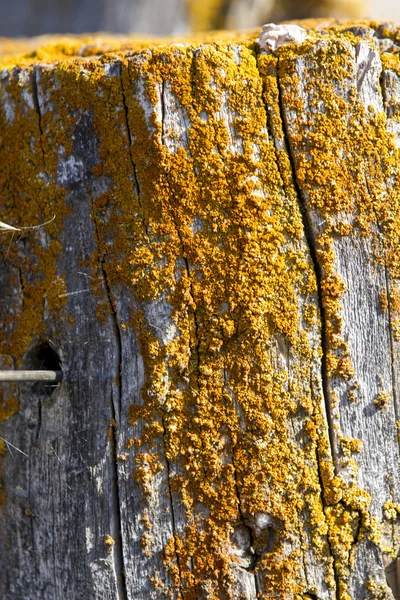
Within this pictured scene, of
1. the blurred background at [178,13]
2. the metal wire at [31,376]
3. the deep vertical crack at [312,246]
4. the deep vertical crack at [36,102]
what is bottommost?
the metal wire at [31,376]

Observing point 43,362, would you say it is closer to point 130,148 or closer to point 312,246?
point 130,148

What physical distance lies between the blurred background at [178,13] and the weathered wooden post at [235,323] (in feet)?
11.1

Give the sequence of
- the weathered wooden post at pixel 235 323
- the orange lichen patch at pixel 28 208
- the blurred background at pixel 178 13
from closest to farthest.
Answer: the weathered wooden post at pixel 235 323, the orange lichen patch at pixel 28 208, the blurred background at pixel 178 13

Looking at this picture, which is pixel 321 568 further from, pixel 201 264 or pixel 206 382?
pixel 201 264

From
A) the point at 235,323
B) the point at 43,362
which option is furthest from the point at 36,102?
the point at 235,323

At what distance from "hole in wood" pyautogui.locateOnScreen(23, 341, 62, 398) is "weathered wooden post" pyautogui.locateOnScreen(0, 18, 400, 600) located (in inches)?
5.0

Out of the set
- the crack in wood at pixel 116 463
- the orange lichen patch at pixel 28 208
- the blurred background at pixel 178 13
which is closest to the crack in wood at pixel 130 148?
the crack in wood at pixel 116 463

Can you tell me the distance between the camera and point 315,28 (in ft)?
7.86

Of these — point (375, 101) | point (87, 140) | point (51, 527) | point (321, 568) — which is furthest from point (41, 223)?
point (321, 568)

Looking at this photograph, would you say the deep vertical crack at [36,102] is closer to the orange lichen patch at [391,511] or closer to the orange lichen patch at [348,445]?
the orange lichen patch at [348,445]

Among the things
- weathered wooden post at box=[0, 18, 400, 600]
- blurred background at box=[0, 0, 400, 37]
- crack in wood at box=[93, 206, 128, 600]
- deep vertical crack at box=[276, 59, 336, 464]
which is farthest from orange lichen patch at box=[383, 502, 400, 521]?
blurred background at box=[0, 0, 400, 37]

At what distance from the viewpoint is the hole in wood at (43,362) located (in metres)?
2.10

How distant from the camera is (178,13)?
5.21 m

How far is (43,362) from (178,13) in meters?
4.15
